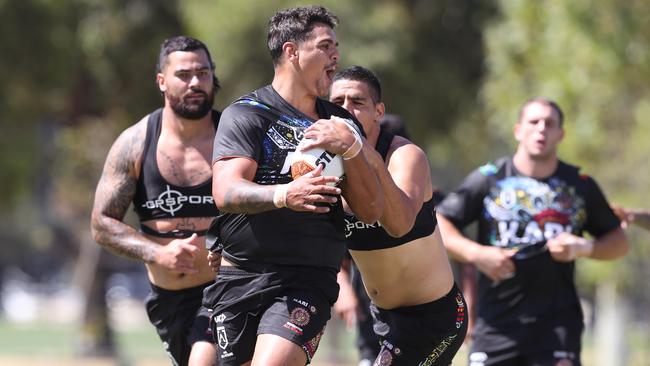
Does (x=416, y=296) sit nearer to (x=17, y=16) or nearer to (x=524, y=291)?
(x=524, y=291)

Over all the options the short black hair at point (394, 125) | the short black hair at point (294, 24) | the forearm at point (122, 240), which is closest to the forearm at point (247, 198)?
the short black hair at point (294, 24)

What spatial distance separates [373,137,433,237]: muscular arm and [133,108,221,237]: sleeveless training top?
1.52 metres

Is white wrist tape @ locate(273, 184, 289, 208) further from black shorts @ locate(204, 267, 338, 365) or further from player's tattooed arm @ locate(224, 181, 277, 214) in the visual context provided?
black shorts @ locate(204, 267, 338, 365)

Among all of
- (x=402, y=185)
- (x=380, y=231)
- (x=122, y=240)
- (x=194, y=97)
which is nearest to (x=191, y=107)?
(x=194, y=97)

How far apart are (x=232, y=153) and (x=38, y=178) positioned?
807 inches

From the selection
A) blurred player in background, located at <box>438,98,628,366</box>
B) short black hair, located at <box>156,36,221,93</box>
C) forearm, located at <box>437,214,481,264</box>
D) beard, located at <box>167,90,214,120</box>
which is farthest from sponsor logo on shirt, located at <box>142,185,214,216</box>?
blurred player in background, located at <box>438,98,628,366</box>

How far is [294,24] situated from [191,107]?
1704mm

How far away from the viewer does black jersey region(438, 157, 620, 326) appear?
26.9 feet

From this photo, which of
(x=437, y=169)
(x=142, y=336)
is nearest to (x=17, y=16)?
(x=142, y=336)

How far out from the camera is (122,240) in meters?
7.31

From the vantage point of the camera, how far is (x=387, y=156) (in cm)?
625

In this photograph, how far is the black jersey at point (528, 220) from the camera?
8188mm

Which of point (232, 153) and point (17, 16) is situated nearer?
point (232, 153)

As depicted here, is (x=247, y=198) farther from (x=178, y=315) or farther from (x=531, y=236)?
(x=531, y=236)
